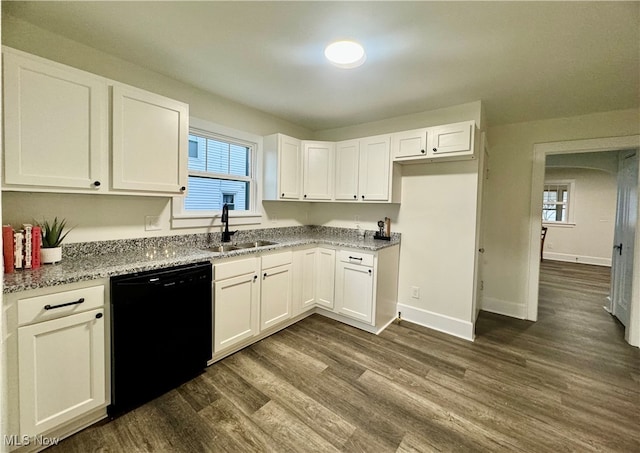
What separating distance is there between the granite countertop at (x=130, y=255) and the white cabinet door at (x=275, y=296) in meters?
0.26

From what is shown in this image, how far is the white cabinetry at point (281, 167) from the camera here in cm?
332

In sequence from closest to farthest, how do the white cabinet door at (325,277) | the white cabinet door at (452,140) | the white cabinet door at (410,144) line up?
the white cabinet door at (452,140) → the white cabinet door at (410,144) → the white cabinet door at (325,277)

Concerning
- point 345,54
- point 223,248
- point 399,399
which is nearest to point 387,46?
point 345,54

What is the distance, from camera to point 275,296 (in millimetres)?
2854

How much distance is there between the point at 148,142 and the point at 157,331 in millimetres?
1404

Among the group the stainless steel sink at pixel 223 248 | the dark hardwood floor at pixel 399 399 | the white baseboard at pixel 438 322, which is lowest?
the dark hardwood floor at pixel 399 399

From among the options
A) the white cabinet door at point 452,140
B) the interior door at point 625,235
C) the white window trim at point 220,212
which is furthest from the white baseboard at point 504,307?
the white window trim at point 220,212

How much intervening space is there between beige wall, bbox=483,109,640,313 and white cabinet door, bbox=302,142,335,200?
84.8 inches

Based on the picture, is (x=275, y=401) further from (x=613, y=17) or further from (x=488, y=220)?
(x=488, y=220)

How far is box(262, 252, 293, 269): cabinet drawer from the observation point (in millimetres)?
2712

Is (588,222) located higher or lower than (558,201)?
lower

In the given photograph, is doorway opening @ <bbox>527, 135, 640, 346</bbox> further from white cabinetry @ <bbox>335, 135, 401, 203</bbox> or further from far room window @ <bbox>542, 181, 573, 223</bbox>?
far room window @ <bbox>542, 181, 573, 223</bbox>

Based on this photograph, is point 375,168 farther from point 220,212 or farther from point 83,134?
point 83,134
